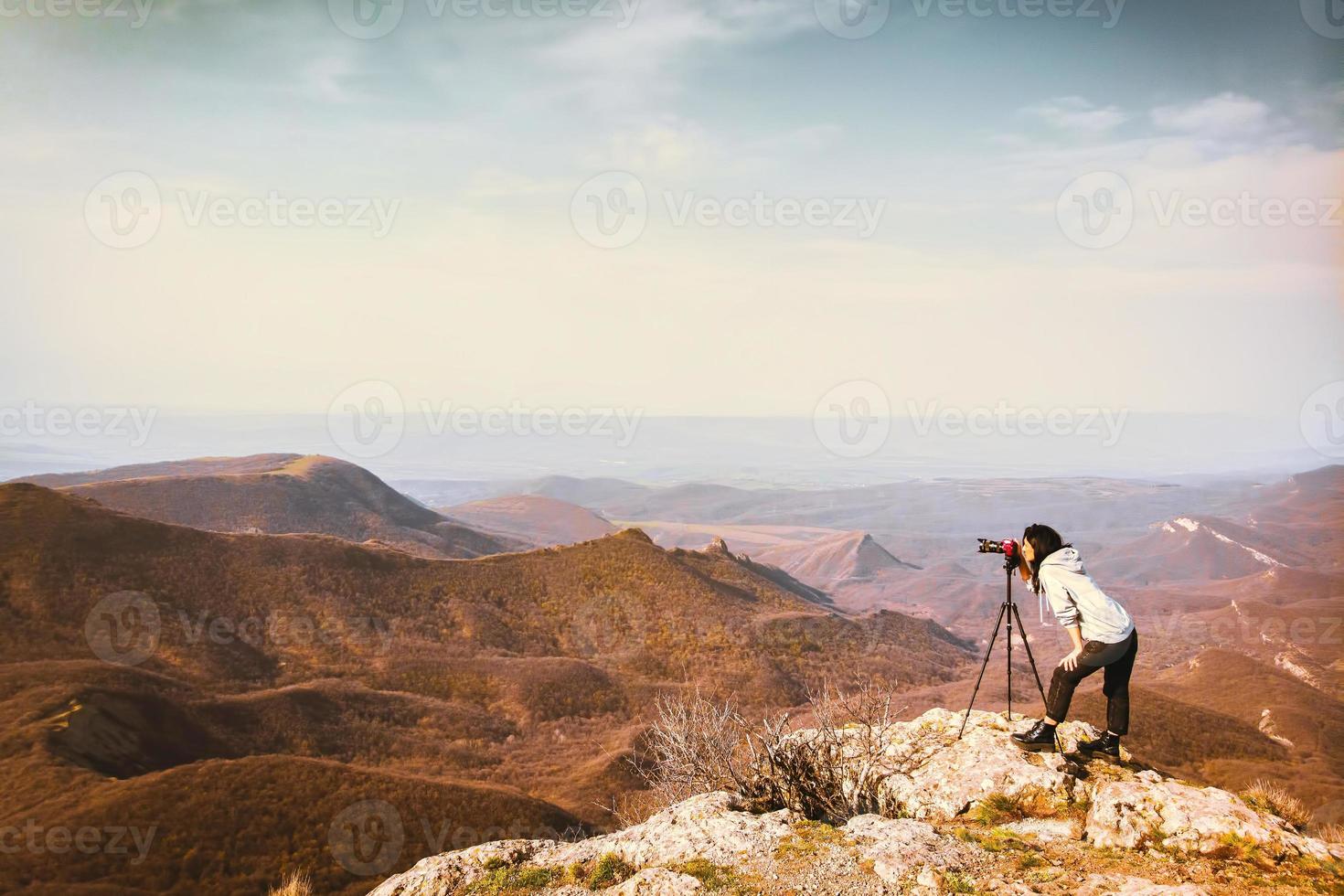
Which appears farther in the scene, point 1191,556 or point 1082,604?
point 1191,556

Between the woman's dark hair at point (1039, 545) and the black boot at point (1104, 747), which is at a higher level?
the woman's dark hair at point (1039, 545)

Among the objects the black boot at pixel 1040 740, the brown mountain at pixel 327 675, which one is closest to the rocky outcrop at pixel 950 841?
the black boot at pixel 1040 740

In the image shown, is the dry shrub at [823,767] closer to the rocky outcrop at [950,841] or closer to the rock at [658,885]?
the rocky outcrop at [950,841]

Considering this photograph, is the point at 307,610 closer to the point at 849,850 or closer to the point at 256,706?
the point at 256,706

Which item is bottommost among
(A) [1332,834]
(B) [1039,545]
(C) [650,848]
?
(A) [1332,834]

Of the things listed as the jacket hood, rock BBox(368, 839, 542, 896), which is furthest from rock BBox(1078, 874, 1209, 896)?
rock BBox(368, 839, 542, 896)

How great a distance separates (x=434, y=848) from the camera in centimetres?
2103

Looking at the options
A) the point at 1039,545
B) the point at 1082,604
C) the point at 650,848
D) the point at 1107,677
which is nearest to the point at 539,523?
the point at 650,848

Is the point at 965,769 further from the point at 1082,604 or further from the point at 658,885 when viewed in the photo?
the point at 658,885

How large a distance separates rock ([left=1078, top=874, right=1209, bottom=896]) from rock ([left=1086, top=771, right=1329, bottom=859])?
76cm

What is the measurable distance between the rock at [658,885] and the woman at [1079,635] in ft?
12.7

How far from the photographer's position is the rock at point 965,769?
6.96m

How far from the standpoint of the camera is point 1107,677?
7020mm

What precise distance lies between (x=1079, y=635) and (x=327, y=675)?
139ft
